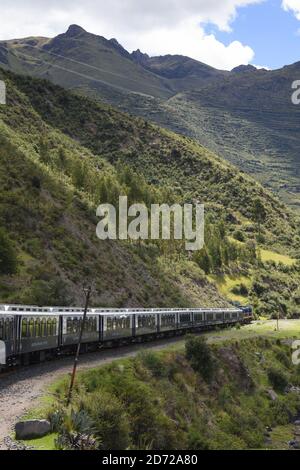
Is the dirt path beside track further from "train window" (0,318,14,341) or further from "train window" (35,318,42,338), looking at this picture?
"train window" (0,318,14,341)

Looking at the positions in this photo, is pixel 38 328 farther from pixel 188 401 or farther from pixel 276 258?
pixel 276 258

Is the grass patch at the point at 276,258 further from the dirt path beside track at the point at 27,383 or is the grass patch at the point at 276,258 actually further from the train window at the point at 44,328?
the train window at the point at 44,328

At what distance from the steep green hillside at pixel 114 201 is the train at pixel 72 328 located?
917 cm

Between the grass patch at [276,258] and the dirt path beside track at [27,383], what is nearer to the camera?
the dirt path beside track at [27,383]

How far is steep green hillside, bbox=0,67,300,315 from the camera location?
233 feet

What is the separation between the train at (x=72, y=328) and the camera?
32.6 meters

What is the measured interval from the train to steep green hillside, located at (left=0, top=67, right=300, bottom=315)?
30.1ft

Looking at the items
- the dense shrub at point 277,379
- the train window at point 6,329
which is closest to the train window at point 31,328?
the train window at point 6,329

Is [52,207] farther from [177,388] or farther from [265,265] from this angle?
[265,265]

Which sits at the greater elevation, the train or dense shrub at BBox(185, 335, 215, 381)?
the train

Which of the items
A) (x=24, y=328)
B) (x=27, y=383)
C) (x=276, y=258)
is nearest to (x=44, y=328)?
(x=24, y=328)

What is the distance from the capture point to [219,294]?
10994 centimetres

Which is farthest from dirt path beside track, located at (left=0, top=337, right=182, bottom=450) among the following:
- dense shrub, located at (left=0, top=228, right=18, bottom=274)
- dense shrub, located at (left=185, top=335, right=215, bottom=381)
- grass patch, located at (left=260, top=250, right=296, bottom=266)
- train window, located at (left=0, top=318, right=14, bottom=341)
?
grass patch, located at (left=260, top=250, right=296, bottom=266)

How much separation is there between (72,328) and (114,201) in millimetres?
57737
